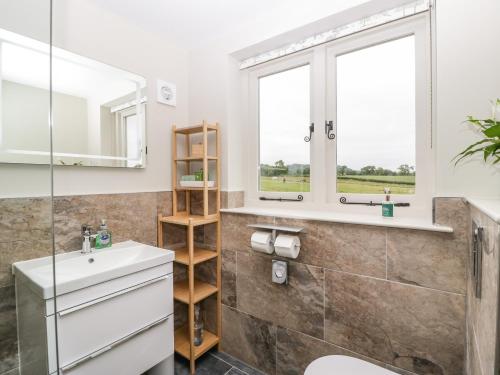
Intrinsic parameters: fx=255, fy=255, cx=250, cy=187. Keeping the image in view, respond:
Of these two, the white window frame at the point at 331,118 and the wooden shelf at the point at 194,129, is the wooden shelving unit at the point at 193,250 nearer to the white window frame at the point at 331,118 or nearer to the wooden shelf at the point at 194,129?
the wooden shelf at the point at 194,129

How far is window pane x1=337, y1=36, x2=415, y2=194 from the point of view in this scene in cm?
144

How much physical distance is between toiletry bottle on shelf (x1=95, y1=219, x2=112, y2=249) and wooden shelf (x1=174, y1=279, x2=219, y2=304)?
1.96 ft

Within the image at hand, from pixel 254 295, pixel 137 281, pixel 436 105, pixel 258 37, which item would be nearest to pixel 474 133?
pixel 436 105

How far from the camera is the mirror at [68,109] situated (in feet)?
3.91

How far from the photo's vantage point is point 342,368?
1104 millimetres

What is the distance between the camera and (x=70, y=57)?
1.47 metres

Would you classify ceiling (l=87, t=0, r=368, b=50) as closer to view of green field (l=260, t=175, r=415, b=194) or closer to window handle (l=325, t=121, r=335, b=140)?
window handle (l=325, t=121, r=335, b=140)

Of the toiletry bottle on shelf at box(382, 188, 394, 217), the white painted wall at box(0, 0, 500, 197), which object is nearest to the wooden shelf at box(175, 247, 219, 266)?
the white painted wall at box(0, 0, 500, 197)

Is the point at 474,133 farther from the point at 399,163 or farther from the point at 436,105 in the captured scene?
the point at 399,163

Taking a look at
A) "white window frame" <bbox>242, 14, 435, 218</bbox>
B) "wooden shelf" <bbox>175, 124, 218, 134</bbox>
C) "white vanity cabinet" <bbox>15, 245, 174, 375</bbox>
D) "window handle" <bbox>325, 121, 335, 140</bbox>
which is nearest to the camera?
"white vanity cabinet" <bbox>15, 245, 174, 375</bbox>

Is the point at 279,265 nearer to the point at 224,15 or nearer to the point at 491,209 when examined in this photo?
the point at 491,209

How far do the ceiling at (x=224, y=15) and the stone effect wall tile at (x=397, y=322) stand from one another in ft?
4.97

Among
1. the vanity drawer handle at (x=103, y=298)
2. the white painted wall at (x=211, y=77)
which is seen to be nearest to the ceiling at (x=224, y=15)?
the white painted wall at (x=211, y=77)

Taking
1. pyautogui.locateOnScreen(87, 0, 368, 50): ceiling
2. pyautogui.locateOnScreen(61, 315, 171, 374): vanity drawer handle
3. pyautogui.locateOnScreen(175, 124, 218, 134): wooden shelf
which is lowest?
pyautogui.locateOnScreen(61, 315, 171, 374): vanity drawer handle
